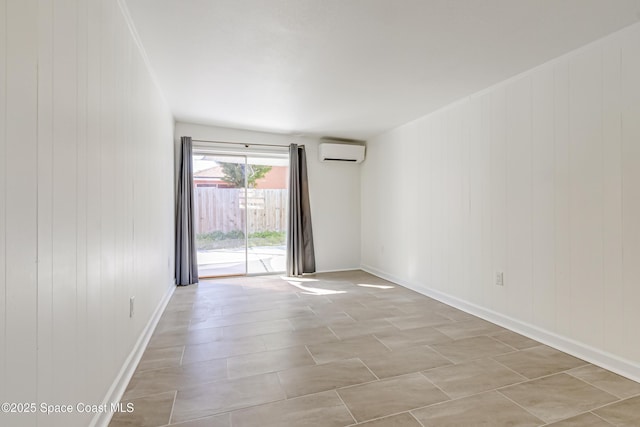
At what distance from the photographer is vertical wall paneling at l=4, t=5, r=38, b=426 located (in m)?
0.80

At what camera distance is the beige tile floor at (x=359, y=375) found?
1530 mm

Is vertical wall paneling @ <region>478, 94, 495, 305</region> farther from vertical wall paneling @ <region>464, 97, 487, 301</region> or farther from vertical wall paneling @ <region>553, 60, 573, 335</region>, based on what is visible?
vertical wall paneling @ <region>553, 60, 573, 335</region>

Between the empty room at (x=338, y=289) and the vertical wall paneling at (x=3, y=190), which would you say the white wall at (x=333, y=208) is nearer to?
the empty room at (x=338, y=289)

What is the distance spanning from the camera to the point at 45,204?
979 mm

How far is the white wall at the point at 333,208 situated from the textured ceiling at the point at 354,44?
1.70 meters

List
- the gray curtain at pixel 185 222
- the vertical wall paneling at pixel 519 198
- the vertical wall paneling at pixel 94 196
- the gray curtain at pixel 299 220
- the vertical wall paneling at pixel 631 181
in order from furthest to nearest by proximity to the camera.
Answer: the gray curtain at pixel 299 220 → the gray curtain at pixel 185 222 → the vertical wall paneling at pixel 519 198 → the vertical wall paneling at pixel 631 181 → the vertical wall paneling at pixel 94 196

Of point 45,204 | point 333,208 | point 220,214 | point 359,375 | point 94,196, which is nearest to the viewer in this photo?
point 45,204

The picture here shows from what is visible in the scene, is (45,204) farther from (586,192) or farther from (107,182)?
(586,192)

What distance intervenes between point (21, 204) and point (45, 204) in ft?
0.46

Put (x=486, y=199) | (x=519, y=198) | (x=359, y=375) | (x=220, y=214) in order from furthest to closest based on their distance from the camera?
(x=220, y=214), (x=486, y=199), (x=519, y=198), (x=359, y=375)

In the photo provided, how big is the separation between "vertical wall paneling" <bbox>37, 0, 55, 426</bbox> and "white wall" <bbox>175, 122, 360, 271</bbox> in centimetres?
384

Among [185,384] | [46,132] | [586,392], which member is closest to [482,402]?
[586,392]

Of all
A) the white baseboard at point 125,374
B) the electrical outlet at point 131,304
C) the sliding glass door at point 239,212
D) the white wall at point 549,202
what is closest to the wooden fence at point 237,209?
the sliding glass door at point 239,212

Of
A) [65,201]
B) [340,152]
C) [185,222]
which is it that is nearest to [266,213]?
[185,222]
